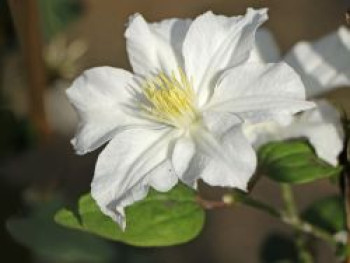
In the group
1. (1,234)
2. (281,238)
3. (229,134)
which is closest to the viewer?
(229,134)

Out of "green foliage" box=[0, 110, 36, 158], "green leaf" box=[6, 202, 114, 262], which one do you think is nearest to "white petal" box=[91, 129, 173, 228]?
"green leaf" box=[6, 202, 114, 262]

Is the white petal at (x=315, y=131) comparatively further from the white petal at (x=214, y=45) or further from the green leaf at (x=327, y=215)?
the green leaf at (x=327, y=215)

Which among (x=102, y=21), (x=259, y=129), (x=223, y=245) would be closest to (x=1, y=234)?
(x=259, y=129)

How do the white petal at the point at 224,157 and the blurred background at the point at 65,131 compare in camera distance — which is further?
the blurred background at the point at 65,131

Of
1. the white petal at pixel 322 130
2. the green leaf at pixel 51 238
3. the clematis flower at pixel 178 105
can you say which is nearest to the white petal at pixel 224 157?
the clematis flower at pixel 178 105

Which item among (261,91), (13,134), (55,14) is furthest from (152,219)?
(55,14)

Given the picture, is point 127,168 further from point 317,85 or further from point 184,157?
point 317,85

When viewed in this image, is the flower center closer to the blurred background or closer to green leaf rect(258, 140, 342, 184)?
green leaf rect(258, 140, 342, 184)

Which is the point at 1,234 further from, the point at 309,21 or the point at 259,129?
the point at 309,21
